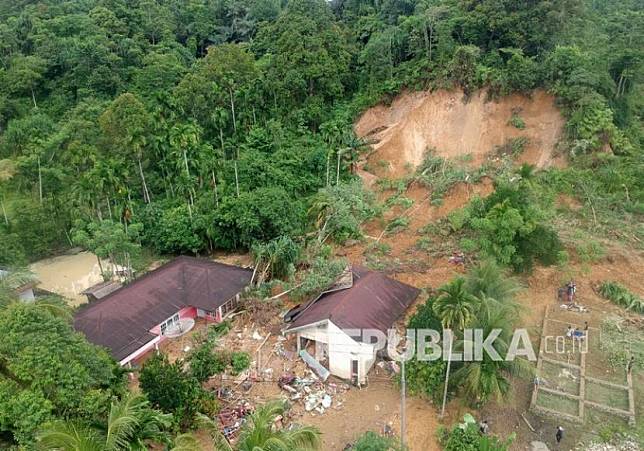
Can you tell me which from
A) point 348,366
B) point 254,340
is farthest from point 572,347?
point 254,340

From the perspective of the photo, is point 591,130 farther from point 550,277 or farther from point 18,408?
point 18,408

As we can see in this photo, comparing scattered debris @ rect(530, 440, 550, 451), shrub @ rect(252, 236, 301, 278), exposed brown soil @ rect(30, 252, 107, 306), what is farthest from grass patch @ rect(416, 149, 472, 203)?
exposed brown soil @ rect(30, 252, 107, 306)

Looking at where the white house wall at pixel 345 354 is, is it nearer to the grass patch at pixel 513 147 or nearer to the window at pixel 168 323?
the window at pixel 168 323

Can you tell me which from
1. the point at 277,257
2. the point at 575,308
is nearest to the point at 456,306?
the point at 575,308

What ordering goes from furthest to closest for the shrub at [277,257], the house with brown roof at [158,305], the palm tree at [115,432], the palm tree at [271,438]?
the shrub at [277,257], the house with brown roof at [158,305], the palm tree at [271,438], the palm tree at [115,432]

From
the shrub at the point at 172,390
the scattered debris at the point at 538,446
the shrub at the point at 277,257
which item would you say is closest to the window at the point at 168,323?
the shrub at the point at 277,257

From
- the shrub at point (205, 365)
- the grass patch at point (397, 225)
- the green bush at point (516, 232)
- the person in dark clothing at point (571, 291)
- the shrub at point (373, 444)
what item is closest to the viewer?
the shrub at point (373, 444)

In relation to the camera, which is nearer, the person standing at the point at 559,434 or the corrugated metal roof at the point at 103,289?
the person standing at the point at 559,434
